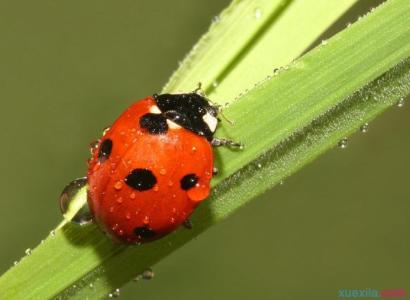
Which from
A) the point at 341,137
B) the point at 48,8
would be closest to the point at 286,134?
the point at 341,137

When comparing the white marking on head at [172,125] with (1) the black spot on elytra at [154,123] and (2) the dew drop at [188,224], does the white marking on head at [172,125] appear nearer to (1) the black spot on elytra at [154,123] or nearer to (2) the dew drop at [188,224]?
(1) the black spot on elytra at [154,123]

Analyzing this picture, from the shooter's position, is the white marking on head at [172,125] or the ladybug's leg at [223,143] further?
the white marking on head at [172,125]

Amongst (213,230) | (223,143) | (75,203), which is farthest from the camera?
(213,230)

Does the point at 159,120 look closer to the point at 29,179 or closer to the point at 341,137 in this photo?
the point at 341,137

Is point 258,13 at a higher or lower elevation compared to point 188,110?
higher

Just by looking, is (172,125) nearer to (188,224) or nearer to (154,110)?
(154,110)

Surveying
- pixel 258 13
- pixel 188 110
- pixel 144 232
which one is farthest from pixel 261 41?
pixel 144 232

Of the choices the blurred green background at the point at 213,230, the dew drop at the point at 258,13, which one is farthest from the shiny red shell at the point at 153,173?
the blurred green background at the point at 213,230
